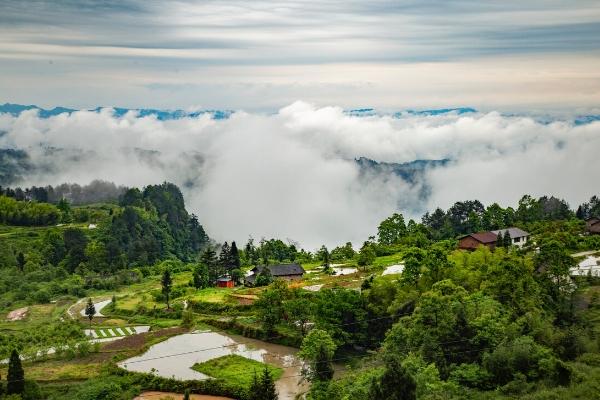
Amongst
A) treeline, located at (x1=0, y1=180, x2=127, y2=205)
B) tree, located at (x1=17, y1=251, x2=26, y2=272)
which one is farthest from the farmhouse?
treeline, located at (x1=0, y1=180, x2=127, y2=205)

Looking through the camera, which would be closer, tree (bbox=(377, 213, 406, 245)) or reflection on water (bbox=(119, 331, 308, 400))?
reflection on water (bbox=(119, 331, 308, 400))

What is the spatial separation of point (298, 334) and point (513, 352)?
2287cm

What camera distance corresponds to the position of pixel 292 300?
155 ft

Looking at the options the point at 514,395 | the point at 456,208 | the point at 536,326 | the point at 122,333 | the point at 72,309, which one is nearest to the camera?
the point at 514,395

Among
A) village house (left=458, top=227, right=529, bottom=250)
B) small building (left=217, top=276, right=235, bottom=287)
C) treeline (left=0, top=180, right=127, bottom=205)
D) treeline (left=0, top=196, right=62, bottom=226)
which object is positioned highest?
treeline (left=0, top=180, right=127, bottom=205)

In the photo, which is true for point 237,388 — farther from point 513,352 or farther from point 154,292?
point 154,292

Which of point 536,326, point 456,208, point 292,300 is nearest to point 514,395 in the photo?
point 536,326

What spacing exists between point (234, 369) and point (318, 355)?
10163mm

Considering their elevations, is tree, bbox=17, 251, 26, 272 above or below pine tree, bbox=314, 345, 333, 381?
above

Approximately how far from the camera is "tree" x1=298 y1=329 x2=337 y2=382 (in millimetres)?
32781

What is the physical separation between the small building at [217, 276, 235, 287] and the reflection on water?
21.1 metres

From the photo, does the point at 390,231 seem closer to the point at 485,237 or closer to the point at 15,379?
the point at 485,237

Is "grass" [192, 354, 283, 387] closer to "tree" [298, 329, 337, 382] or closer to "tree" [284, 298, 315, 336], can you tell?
"tree" [284, 298, 315, 336]

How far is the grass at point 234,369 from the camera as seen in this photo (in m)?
39.1
